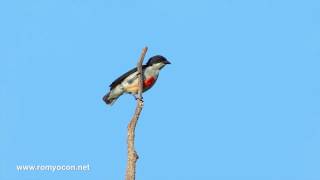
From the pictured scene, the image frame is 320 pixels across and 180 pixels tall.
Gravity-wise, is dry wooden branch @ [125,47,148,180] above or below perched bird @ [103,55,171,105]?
below

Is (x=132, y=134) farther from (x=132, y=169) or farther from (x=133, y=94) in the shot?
(x=133, y=94)

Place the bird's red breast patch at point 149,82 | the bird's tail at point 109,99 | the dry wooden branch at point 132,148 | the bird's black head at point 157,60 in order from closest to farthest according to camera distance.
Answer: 1. the dry wooden branch at point 132,148
2. the bird's red breast patch at point 149,82
3. the bird's black head at point 157,60
4. the bird's tail at point 109,99

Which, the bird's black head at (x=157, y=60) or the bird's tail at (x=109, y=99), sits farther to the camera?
the bird's tail at (x=109, y=99)

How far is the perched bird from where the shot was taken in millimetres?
17062

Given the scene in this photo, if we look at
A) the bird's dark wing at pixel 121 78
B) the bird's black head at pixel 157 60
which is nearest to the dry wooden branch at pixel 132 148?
the bird's dark wing at pixel 121 78

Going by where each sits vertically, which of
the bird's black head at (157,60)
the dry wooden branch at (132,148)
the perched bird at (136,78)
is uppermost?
the bird's black head at (157,60)

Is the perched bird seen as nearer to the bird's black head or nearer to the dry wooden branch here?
the bird's black head

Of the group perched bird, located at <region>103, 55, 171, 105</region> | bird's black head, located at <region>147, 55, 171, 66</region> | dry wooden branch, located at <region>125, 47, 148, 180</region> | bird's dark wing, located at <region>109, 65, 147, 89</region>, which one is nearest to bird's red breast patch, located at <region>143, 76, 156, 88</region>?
perched bird, located at <region>103, 55, 171, 105</region>

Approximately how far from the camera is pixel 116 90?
18.1 m

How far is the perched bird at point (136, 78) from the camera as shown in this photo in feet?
56.0

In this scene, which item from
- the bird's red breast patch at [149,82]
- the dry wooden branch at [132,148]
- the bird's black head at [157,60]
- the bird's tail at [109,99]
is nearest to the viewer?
the dry wooden branch at [132,148]

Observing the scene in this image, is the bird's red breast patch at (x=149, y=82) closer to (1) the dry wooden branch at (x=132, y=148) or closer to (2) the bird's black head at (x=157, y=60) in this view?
(2) the bird's black head at (x=157, y=60)

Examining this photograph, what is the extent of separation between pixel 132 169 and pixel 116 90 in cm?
496

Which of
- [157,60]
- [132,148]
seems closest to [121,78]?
[157,60]
